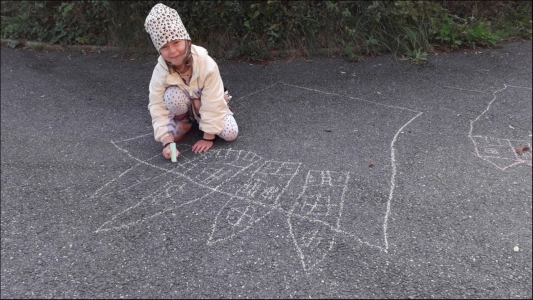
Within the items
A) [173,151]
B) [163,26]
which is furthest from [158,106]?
[163,26]

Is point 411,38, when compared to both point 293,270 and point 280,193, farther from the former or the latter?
point 293,270

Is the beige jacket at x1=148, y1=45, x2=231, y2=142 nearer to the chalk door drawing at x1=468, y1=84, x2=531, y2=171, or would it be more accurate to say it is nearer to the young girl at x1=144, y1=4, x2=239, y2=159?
the young girl at x1=144, y1=4, x2=239, y2=159

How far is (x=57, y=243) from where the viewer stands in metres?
2.51

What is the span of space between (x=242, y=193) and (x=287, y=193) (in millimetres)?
283

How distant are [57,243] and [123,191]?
54 cm

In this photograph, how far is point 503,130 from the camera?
11.1ft

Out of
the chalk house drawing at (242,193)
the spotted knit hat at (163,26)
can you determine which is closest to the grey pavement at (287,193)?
the chalk house drawing at (242,193)

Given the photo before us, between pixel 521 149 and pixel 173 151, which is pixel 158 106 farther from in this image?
pixel 521 149

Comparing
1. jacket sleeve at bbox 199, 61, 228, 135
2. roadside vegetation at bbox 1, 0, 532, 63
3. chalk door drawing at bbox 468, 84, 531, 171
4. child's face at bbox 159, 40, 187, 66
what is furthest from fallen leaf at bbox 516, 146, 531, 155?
child's face at bbox 159, 40, 187, 66

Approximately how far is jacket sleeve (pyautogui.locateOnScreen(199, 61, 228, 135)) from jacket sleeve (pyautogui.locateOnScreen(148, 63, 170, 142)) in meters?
0.26

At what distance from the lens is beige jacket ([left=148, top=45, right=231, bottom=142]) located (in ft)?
10.2

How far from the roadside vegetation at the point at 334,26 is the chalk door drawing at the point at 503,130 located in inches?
48.0

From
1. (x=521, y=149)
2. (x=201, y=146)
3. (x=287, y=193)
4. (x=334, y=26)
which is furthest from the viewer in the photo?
(x=334, y=26)

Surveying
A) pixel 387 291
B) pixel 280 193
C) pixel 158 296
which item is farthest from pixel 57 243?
pixel 387 291
